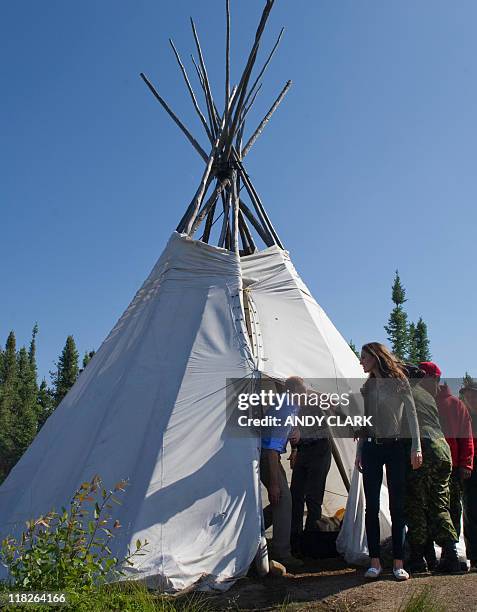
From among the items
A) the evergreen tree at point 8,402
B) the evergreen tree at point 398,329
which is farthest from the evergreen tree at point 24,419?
the evergreen tree at point 398,329

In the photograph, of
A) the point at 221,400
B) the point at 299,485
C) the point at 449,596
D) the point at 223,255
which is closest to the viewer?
the point at 449,596

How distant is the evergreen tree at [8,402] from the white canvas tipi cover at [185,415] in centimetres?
1858

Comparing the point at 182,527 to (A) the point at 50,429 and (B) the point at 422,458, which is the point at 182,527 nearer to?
(B) the point at 422,458

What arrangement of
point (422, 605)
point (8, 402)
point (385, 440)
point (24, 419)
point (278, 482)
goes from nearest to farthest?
point (422, 605) < point (385, 440) < point (278, 482) < point (24, 419) < point (8, 402)

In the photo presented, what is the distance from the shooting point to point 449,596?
357cm

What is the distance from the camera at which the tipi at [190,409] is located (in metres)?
4.21

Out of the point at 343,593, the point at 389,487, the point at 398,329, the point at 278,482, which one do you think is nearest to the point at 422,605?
the point at 343,593

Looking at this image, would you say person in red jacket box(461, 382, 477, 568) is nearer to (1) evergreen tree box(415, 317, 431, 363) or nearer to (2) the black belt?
(2) the black belt

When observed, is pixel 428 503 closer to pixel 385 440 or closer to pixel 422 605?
pixel 385 440

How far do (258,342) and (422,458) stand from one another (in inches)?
77.4

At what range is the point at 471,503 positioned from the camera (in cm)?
455

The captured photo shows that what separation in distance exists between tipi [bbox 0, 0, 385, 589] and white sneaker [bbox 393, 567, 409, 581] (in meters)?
0.61

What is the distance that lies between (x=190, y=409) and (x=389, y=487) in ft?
5.80

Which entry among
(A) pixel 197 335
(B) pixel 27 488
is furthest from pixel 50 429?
(A) pixel 197 335
